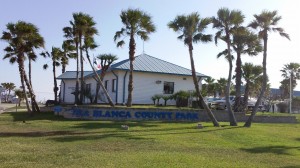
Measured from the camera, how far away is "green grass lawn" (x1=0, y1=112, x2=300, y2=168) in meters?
11.0

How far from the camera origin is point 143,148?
45.4 ft

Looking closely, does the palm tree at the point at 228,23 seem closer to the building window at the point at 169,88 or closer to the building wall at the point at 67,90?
the building window at the point at 169,88

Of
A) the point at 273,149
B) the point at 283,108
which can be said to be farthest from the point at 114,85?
the point at 283,108

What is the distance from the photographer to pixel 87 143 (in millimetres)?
14695

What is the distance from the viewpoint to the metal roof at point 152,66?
33.4 metres

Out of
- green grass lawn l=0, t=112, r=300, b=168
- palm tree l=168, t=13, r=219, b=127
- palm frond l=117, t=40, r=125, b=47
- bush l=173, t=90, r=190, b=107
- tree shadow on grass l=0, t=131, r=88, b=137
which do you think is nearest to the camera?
green grass lawn l=0, t=112, r=300, b=168

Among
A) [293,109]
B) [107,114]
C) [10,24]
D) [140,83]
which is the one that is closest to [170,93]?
[140,83]

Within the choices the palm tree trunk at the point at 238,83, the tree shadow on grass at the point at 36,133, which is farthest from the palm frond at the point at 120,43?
the tree shadow on grass at the point at 36,133

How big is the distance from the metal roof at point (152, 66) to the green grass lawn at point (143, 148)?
518 inches

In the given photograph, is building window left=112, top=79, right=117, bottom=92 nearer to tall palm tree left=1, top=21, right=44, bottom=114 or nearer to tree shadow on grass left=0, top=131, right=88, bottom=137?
tall palm tree left=1, top=21, right=44, bottom=114

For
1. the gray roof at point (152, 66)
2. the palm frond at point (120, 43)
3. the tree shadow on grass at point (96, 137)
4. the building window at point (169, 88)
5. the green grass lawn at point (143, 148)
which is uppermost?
the palm frond at point (120, 43)

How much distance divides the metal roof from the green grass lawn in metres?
13.2

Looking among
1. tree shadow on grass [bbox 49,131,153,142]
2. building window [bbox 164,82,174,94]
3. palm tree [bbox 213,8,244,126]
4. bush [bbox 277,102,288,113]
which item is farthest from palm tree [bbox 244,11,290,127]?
bush [bbox 277,102,288,113]

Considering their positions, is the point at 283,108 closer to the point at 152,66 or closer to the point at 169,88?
the point at 169,88
